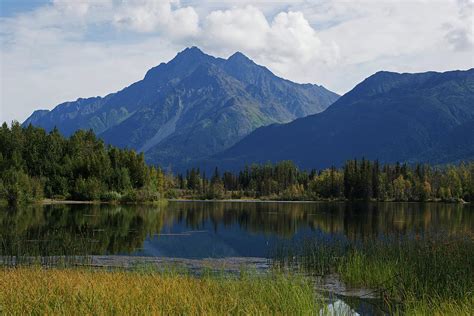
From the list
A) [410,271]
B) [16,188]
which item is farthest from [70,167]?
[410,271]

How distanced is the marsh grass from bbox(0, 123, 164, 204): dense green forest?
90.2 m

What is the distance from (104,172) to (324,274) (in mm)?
99338

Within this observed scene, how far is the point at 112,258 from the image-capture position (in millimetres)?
35031

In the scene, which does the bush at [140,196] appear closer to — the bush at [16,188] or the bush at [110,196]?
the bush at [110,196]

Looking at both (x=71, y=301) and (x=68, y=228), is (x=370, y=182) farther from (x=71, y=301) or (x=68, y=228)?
(x=71, y=301)

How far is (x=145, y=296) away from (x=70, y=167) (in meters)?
109

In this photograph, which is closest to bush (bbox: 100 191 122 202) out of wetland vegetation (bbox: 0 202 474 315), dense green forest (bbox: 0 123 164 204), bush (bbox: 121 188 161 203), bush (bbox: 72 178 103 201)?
dense green forest (bbox: 0 123 164 204)

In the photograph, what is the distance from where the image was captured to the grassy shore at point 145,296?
16.7m

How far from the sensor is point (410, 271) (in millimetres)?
23594

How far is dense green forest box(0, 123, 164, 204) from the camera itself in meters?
118

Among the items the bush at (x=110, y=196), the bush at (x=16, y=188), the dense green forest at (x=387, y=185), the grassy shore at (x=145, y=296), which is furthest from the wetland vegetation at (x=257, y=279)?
the dense green forest at (x=387, y=185)

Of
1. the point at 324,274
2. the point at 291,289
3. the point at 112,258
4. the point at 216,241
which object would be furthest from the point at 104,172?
the point at 291,289

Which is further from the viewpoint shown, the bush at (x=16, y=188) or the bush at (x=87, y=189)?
the bush at (x=87, y=189)

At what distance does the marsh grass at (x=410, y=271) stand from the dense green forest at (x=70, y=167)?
9016 centimetres
